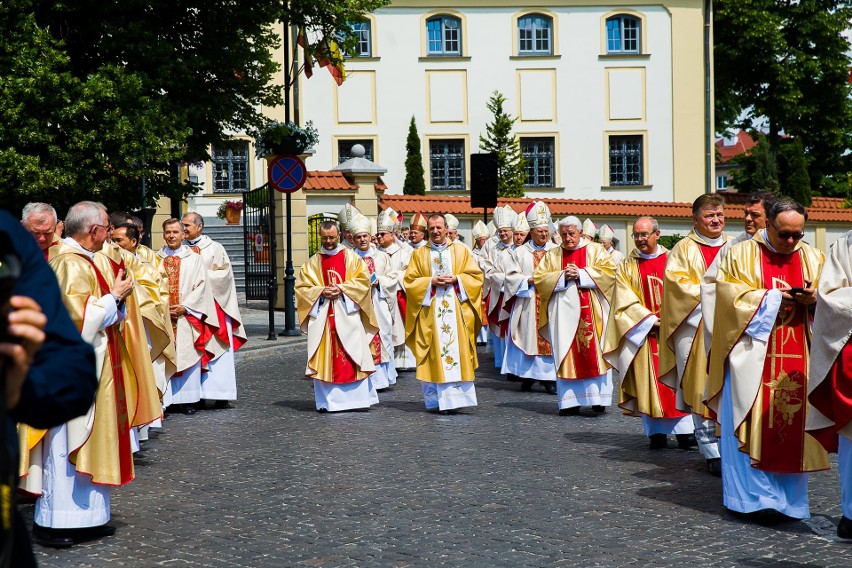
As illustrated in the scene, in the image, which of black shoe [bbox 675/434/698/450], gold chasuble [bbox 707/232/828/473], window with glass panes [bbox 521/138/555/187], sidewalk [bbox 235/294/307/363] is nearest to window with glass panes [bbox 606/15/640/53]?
window with glass panes [bbox 521/138/555/187]

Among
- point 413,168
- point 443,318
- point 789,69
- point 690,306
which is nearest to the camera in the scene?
point 690,306

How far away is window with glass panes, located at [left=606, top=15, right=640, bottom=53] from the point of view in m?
41.8

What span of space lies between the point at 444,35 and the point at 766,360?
3530 centimetres

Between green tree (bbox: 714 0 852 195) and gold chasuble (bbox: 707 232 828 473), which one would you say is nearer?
gold chasuble (bbox: 707 232 828 473)

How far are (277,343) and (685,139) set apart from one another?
83.7 ft

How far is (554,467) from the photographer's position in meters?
8.89

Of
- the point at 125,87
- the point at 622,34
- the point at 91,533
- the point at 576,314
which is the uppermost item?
the point at 622,34

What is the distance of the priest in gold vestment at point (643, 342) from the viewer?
385 inches

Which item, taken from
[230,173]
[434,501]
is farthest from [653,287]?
[230,173]

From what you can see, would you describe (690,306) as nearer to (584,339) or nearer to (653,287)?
(653,287)

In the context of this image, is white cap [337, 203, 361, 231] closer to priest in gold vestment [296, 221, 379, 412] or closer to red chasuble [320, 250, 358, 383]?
priest in gold vestment [296, 221, 379, 412]

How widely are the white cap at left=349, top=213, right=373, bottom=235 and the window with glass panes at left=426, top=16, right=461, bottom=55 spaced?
1065 inches

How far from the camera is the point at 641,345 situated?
996 centimetres

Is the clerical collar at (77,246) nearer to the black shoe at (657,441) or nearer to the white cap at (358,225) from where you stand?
the black shoe at (657,441)
